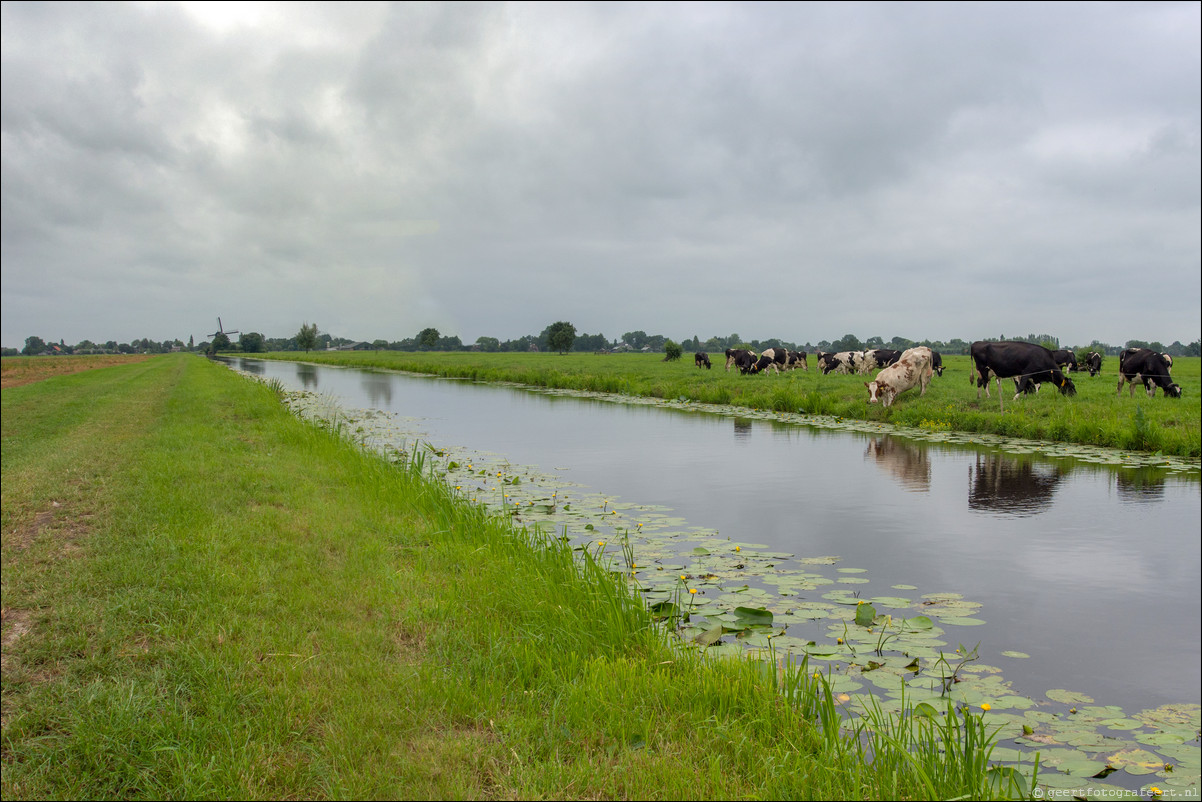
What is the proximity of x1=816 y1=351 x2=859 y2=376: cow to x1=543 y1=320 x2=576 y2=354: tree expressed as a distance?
7005 cm

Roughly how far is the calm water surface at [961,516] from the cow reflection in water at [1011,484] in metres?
0.03

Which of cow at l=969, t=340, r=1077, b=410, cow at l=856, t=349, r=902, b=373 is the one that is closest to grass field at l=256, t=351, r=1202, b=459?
cow at l=969, t=340, r=1077, b=410

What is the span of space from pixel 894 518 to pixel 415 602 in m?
6.90

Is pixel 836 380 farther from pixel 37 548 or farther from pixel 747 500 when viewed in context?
pixel 37 548

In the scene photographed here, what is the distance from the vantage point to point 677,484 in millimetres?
12102

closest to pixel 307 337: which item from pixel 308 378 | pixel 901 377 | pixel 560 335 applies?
pixel 560 335

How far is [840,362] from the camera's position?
4219 centimetres

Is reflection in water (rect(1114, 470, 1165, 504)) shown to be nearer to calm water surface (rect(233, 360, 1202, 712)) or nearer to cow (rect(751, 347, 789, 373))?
calm water surface (rect(233, 360, 1202, 712))

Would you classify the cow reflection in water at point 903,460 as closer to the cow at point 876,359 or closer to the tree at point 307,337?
the cow at point 876,359

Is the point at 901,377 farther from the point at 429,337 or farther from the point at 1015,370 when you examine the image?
the point at 429,337

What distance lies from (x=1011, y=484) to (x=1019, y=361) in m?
9.78

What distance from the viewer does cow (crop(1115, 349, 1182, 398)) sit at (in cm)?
2148

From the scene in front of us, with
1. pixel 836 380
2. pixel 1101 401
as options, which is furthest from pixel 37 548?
pixel 836 380

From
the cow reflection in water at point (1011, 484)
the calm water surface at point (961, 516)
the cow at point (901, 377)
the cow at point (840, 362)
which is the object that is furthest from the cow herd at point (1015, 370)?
the cow at point (840, 362)
